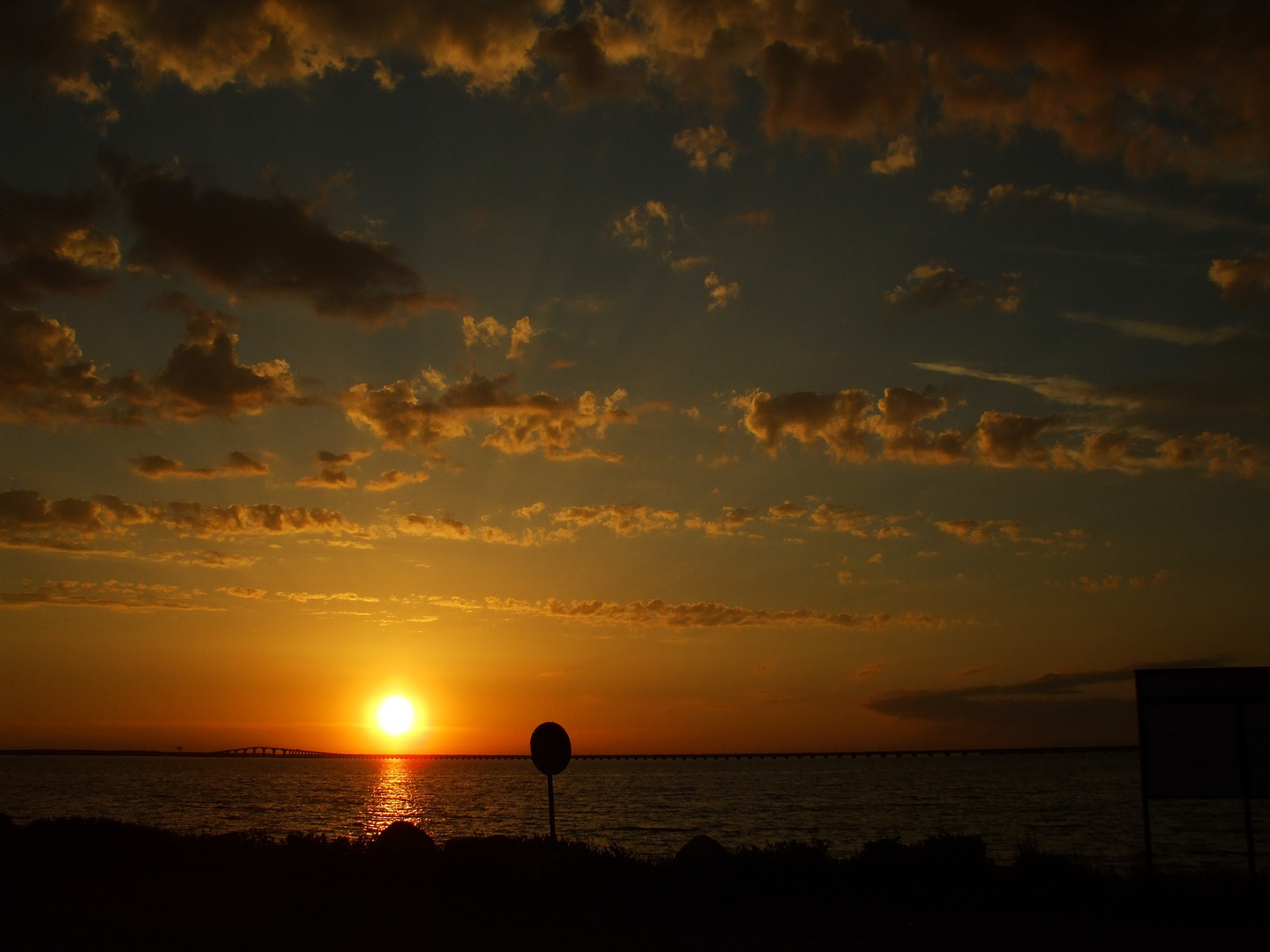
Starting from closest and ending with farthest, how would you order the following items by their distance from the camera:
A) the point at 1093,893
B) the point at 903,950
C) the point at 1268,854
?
1. the point at 903,950
2. the point at 1093,893
3. the point at 1268,854

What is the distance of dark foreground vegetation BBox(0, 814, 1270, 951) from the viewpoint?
428 inches

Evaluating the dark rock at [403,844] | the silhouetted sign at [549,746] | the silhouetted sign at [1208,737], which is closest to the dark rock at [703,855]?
the silhouetted sign at [549,746]

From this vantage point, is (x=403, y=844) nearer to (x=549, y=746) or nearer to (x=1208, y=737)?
(x=549, y=746)

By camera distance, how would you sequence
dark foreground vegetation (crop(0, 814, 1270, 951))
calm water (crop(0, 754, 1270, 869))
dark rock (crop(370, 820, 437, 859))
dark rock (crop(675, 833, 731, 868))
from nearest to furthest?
dark foreground vegetation (crop(0, 814, 1270, 951)) < dark rock (crop(675, 833, 731, 868)) < dark rock (crop(370, 820, 437, 859)) < calm water (crop(0, 754, 1270, 869))

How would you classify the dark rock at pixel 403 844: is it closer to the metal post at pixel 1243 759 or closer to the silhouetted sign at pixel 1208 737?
the silhouetted sign at pixel 1208 737

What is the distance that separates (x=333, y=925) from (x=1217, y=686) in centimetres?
1416

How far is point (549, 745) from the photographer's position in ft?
50.2

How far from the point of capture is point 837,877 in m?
14.0

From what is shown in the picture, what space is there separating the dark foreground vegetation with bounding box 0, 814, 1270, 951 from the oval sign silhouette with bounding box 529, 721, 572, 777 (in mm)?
1390

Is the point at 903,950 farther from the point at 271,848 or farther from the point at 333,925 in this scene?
the point at 271,848

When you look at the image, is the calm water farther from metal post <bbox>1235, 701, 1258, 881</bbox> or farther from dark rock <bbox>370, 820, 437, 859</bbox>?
dark rock <bbox>370, 820, 437, 859</bbox>

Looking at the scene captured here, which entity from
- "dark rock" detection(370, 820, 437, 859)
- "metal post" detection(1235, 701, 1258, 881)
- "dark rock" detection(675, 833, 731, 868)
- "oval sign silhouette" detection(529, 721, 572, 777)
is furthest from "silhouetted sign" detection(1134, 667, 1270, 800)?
"dark rock" detection(370, 820, 437, 859)

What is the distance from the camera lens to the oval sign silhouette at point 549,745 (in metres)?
15.2

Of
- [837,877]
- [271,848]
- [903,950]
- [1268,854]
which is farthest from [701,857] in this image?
[1268,854]
